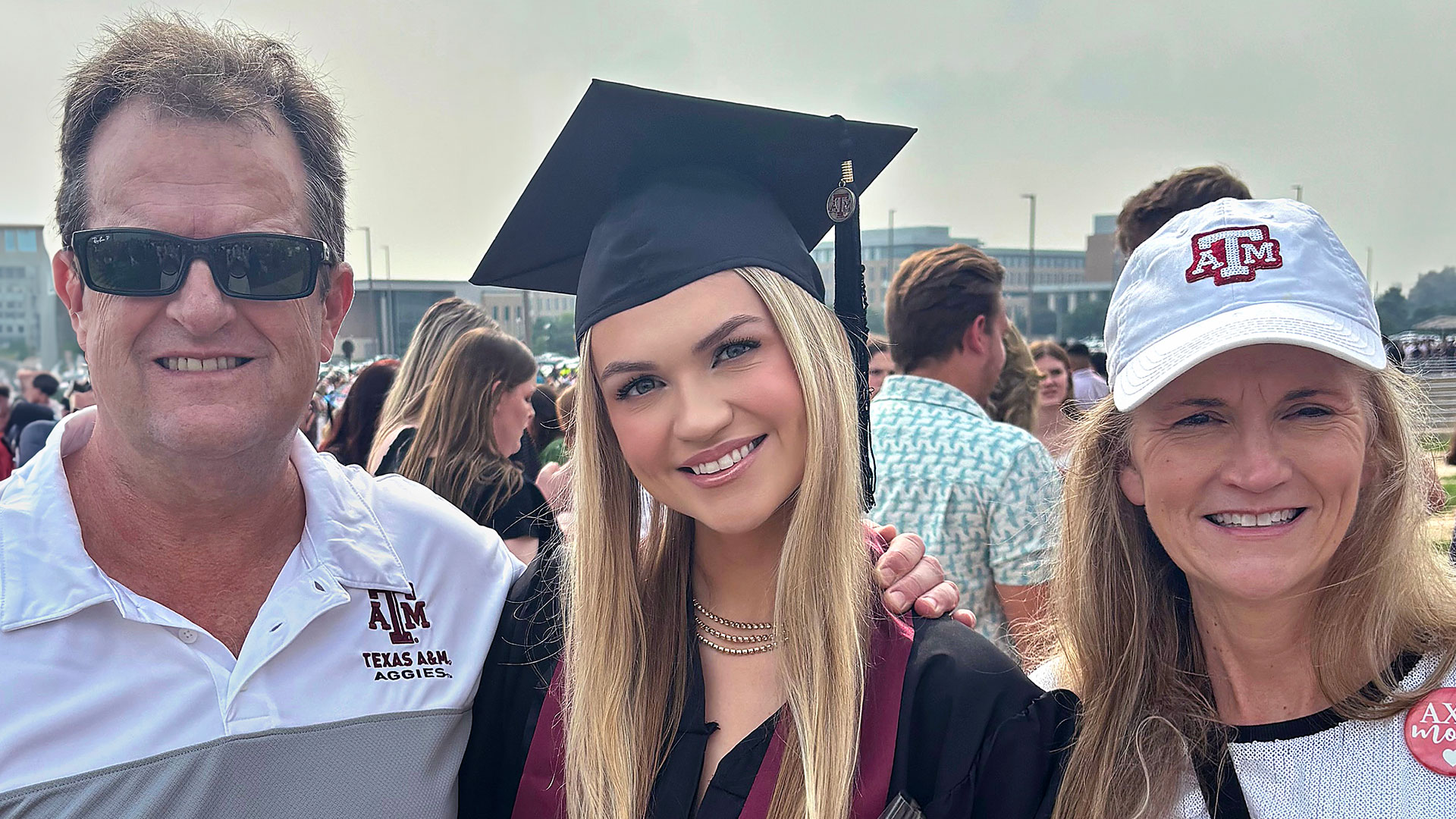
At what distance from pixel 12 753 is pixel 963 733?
1.54 meters

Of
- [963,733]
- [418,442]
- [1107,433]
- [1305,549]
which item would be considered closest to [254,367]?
[963,733]

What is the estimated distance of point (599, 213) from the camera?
7.41 ft

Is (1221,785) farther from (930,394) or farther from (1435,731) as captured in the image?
(930,394)

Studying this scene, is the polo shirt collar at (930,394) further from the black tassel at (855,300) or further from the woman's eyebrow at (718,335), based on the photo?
the woman's eyebrow at (718,335)

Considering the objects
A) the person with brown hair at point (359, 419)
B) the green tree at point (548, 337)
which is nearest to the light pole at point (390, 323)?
the green tree at point (548, 337)

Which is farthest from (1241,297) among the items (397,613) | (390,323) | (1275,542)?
(390,323)

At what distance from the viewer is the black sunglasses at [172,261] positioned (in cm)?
184

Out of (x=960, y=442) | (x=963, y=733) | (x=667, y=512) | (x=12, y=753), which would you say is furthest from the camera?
(x=960, y=442)

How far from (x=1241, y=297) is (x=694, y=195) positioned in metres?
1.03

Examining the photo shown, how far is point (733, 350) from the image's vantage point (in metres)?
1.93

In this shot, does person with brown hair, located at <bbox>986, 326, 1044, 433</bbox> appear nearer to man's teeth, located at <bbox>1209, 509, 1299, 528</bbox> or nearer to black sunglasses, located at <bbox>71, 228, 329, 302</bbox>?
man's teeth, located at <bbox>1209, 509, 1299, 528</bbox>

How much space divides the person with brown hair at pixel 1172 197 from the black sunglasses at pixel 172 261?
2521mm

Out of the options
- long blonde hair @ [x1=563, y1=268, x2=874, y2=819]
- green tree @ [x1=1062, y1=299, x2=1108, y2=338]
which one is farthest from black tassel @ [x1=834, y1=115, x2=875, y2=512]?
green tree @ [x1=1062, y1=299, x2=1108, y2=338]

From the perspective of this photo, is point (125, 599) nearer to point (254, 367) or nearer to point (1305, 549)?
point (254, 367)
